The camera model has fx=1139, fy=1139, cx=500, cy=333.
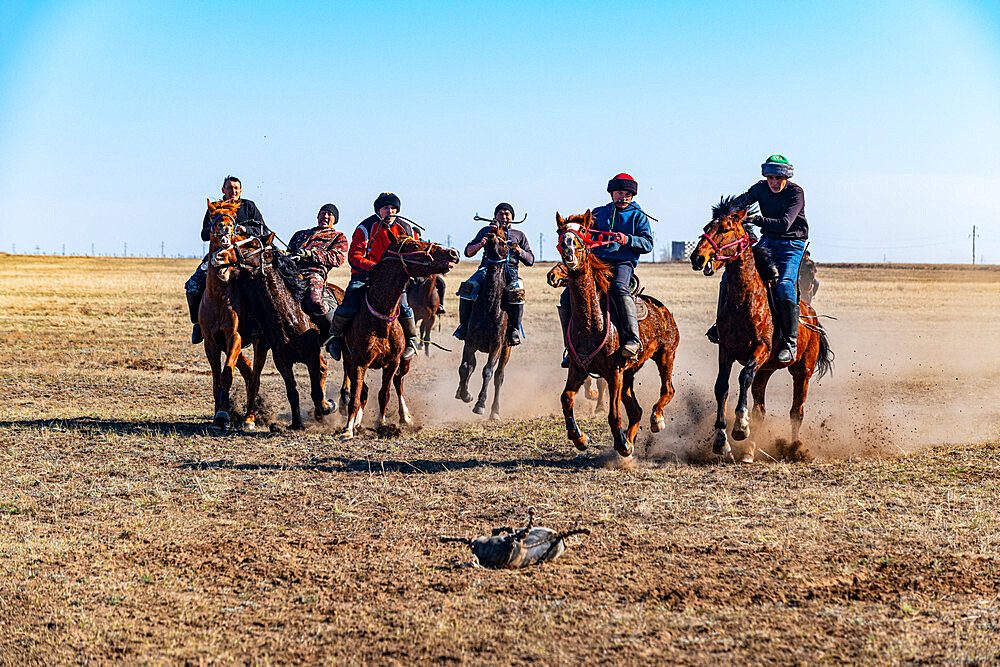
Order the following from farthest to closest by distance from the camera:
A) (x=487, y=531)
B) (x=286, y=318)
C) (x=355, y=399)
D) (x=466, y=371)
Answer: (x=466, y=371) → (x=286, y=318) → (x=355, y=399) → (x=487, y=531)

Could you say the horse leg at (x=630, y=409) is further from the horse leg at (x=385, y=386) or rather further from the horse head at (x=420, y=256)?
the horse leg at (x=385, y=386)

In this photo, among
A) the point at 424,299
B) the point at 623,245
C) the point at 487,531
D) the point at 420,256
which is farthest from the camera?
the point at 424,299

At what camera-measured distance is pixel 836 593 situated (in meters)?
6.69

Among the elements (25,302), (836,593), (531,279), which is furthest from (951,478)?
(531,279)

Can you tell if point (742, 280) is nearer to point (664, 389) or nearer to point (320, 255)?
point (664, 389)

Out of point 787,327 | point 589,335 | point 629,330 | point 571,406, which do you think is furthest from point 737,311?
point 571,406

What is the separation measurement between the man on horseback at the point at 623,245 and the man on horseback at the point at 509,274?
348cm

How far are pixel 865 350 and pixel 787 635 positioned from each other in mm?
19525

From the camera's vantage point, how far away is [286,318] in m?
13.1

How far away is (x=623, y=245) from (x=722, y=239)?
94 centimetres

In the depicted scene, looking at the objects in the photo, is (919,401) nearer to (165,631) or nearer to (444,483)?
(444,483)

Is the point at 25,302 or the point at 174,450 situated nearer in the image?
the point at 174,450

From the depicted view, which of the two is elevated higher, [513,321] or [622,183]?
[622,183]

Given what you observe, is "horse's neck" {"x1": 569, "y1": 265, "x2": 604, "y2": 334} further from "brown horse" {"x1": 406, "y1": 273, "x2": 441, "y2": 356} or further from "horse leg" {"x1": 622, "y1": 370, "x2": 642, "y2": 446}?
"brown horse" {"x1": 406, "y1": 273, "x2": 441, "y2": 356}
